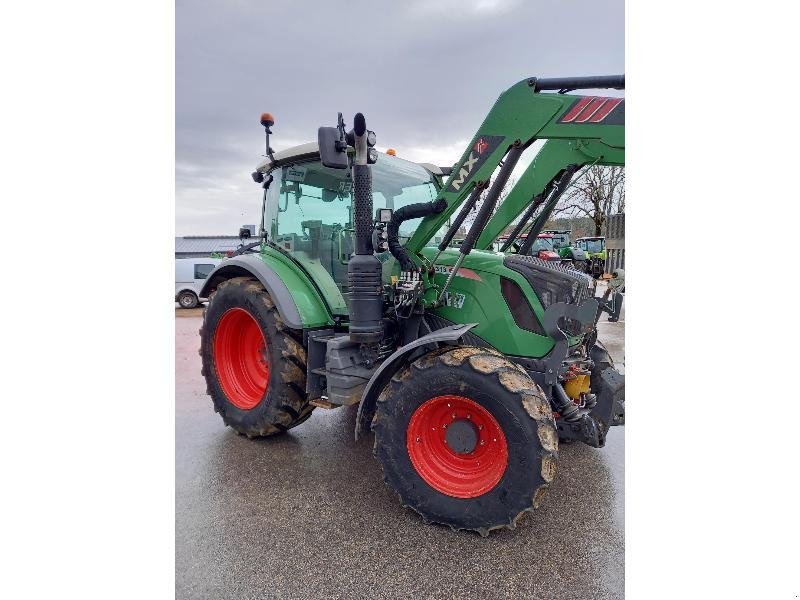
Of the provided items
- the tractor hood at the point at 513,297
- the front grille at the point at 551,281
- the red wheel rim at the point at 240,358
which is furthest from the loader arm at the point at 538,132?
the red wheel rim at the point at 240,358

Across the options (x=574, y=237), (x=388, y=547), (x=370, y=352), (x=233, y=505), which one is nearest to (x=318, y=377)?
(x=370, y=352)

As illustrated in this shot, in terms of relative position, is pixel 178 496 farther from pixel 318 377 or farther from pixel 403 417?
pixel 403 417

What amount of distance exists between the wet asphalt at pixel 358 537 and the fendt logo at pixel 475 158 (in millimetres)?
1893

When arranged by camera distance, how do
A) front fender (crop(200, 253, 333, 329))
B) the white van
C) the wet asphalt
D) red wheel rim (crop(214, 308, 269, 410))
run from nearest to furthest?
1. the wet asphalt
2. front fender (crop(200, 253, 333, 329))
3. red wheel rim (crop(214, 308, 269, 410))
4. the white van

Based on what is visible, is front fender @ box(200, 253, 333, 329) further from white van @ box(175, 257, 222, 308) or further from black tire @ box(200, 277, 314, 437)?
white van @ box(175, 257, 222, 308)

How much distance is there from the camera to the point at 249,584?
6.49 feet

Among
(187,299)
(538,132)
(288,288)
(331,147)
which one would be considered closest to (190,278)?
(187,299)

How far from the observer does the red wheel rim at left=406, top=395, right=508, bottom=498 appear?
2322 millimetres

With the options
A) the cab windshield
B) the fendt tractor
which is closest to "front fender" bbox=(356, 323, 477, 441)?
the fendt tractor

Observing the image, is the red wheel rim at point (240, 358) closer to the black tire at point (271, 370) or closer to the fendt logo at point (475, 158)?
the black tire at point (271, 370)

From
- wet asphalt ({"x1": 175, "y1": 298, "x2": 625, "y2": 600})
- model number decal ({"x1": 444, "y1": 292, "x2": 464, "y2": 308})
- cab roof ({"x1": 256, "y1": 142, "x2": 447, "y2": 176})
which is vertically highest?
cab roof ({"x1": 256, "y1": 142, "x2": 447, "y2": 176})

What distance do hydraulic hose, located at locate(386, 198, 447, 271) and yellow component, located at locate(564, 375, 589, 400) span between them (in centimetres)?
123

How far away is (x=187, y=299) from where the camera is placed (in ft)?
42.9

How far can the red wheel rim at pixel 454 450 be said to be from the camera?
232 centimetres
